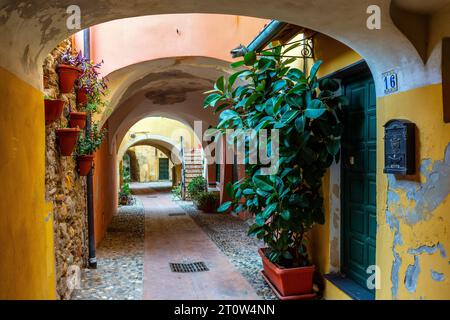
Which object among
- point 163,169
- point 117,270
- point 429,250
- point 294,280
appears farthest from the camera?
point 163,169

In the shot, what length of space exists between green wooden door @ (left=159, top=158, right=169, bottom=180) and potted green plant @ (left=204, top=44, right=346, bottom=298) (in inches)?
965

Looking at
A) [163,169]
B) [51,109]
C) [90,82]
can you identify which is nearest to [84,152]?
[90,82]

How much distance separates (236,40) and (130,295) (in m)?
3.67

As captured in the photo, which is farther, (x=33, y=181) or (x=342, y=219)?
(x=342, y=219)

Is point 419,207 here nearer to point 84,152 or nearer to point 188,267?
point 188,267

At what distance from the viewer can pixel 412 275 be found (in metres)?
2.38

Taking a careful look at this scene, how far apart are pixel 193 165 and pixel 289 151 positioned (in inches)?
404

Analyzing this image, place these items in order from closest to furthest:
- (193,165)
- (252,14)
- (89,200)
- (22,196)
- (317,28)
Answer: (22,196) < (252,14) < (317,28) < (89,200) < (193,165)

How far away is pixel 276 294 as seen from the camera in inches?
149

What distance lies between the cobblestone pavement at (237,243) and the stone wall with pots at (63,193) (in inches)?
77.2

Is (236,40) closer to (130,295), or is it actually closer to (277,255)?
(277,255)

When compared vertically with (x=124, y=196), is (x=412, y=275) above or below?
above
